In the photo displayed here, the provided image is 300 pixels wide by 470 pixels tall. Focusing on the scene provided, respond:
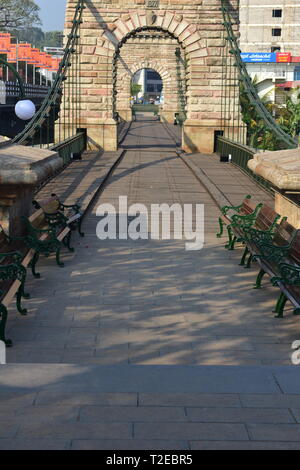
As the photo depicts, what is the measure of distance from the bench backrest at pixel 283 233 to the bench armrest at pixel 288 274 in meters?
1.15

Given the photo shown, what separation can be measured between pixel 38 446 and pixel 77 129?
22.3 metres

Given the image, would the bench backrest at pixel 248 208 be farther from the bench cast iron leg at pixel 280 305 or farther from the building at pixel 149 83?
the building at pixel 149 83

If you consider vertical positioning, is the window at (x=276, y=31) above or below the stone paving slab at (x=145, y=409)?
above

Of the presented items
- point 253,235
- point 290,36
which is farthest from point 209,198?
point 290,36

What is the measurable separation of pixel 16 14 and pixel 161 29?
228ft

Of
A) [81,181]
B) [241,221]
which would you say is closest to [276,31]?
[81,181]

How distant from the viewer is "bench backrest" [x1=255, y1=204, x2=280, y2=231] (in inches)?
374

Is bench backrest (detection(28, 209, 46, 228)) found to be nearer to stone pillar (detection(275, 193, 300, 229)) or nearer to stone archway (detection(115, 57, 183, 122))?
stone pillar (detection(275, 193, 300, 229))

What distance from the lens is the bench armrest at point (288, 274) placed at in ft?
24.3

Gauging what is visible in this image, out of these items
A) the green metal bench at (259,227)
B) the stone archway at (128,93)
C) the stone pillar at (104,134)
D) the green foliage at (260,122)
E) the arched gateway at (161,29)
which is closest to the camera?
the green metal bench at (259,227)

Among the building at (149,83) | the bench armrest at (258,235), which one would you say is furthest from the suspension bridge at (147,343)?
the building at (149,83)

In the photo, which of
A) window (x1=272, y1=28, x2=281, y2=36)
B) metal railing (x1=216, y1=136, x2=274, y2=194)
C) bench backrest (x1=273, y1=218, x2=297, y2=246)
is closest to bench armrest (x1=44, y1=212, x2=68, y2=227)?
bench backrest (x1=273, y1=218, x2=297, y2=246)

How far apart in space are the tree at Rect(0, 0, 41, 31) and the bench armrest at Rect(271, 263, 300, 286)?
83900mm

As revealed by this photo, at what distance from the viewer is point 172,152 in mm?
27078
